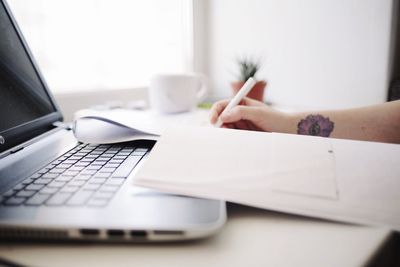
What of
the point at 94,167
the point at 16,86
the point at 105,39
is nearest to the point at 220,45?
the point at 105,39

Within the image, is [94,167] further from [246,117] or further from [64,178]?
[246,117]

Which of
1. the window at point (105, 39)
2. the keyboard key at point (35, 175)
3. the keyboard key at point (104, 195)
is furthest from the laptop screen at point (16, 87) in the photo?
the window at point (105, 39)

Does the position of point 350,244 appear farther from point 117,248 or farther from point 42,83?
point 42,83

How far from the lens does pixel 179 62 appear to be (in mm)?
1242

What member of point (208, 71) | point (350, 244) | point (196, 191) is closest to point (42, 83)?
point (196, 191)

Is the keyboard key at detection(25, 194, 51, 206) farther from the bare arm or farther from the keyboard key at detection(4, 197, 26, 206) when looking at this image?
the bare arm

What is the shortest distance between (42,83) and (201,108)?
48cm

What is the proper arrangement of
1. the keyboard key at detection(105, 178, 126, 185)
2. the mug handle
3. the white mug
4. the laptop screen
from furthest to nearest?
1. the mug handle
2. the white mug
3. the laptop screen
4. the keyboard key at detection(105, 178, 126, 185)

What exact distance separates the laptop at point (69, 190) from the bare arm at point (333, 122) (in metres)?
0.21

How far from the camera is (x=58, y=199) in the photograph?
0.28m

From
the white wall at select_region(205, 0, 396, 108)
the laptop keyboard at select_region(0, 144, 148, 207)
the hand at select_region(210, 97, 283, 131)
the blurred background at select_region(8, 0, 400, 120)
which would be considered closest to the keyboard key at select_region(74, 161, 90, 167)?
the laptop keyboard at select_region(0, 144, 148, 207)

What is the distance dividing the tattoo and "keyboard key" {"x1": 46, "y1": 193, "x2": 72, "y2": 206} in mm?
445

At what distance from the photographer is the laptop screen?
45 cm

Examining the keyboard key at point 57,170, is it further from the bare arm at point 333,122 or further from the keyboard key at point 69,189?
the bare arm at point 333,122
